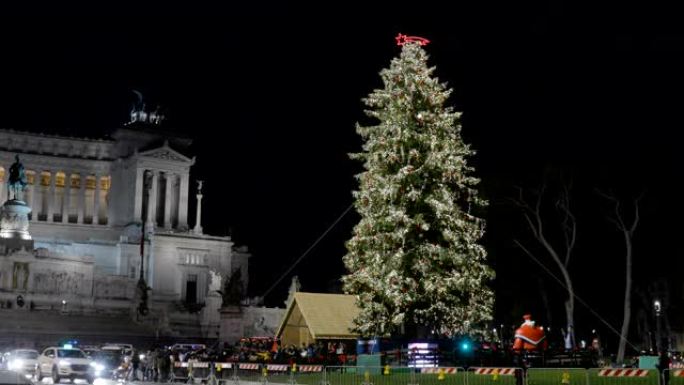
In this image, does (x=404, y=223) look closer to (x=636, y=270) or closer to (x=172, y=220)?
(x=636, y=270)

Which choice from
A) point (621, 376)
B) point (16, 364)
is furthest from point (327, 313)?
point (621, 376)

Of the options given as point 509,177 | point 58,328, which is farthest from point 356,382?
point 58,328

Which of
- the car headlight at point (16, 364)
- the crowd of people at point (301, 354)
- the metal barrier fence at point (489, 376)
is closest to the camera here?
the metal barrier fence at point (489, 376)

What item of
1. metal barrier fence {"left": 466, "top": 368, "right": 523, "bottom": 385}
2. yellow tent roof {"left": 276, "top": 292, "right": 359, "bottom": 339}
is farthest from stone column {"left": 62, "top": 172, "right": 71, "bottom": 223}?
metal barrier fence {"left": 466, "top": 368, "right": 523, "bottom": 385}

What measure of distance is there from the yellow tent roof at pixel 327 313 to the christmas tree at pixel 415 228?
18.6 feet

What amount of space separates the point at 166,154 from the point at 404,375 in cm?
8080

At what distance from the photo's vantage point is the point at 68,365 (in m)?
34.7

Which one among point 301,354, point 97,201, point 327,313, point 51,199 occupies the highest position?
point 97,201

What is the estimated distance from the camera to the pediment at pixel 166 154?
4087 inches

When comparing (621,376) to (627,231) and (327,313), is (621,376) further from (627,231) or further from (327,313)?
(627,231)

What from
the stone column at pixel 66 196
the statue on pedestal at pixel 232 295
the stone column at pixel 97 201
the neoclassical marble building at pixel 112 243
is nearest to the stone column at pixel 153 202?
the neoclassical marble building at pixel 112 243

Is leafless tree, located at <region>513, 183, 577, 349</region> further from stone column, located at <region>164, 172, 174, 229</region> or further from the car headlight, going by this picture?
stone column, located at <region>164, 172, 174, 229</region>

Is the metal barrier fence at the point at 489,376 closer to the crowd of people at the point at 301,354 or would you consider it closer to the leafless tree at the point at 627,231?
the crowd of people at the point at 301,354

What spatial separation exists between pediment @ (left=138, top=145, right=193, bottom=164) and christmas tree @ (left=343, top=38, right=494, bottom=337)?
7319 centimetres
